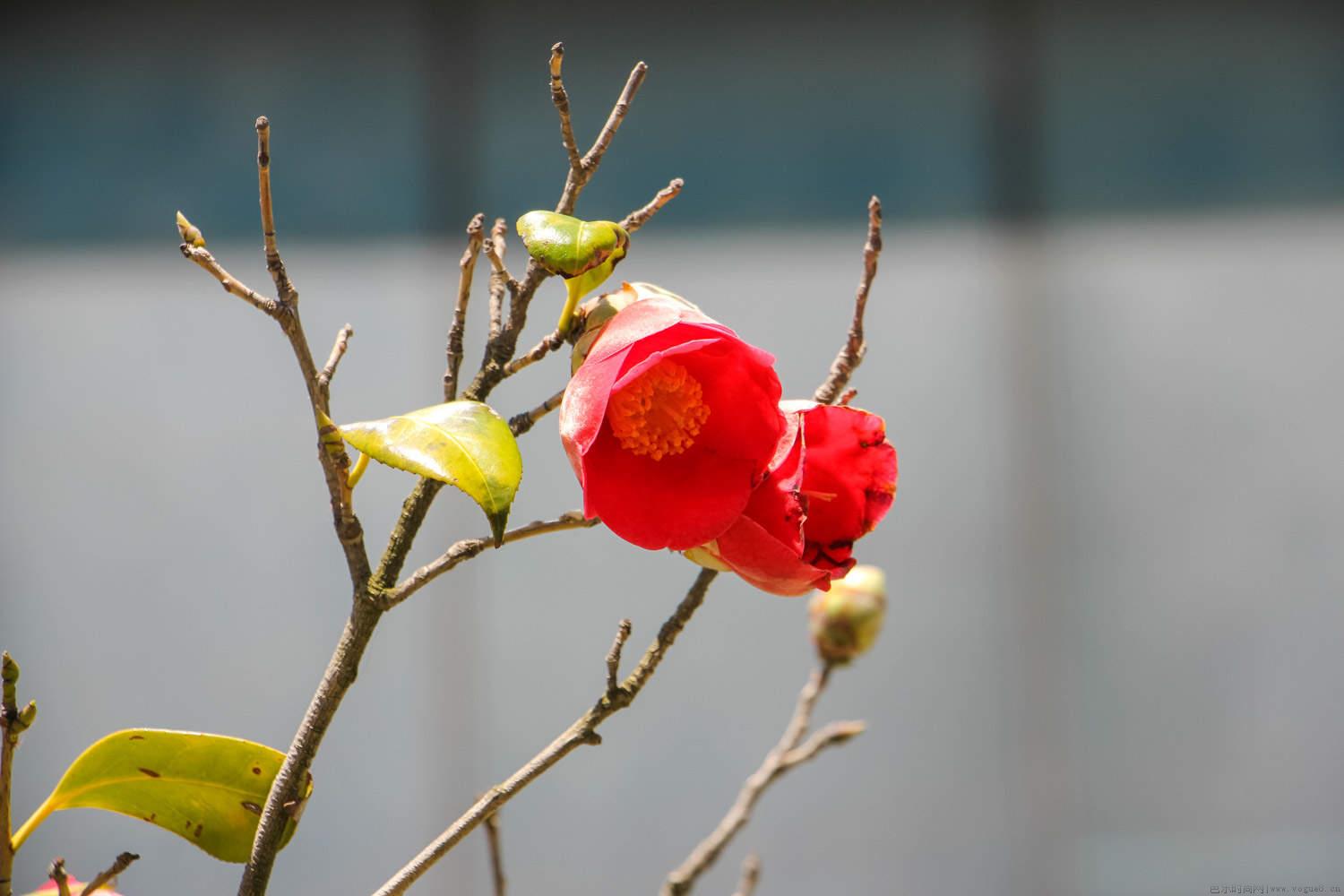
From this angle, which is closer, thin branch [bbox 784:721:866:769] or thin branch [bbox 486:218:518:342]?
thin branch [bbox 486:218:518:342]

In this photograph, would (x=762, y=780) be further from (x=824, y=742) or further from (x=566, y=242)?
(x=566, y=242)

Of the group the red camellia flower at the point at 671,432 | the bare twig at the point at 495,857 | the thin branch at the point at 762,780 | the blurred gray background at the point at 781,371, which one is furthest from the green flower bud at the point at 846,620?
the blurred gray background at the point at 781,371

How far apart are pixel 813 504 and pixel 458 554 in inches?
3.1

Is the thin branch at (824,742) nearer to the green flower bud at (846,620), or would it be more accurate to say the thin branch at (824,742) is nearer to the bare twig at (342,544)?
the green flower bud at (846,620)

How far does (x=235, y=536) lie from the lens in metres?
1.57

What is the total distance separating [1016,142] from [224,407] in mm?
1177

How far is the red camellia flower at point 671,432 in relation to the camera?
23 cm

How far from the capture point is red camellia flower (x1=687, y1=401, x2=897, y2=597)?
229 mm

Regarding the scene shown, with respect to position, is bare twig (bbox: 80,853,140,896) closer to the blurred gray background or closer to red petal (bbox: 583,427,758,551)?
red petal (bbox: 583,427,758,551)

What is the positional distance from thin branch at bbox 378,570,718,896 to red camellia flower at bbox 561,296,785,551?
42mm

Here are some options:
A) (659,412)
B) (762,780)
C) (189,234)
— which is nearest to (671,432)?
(659,412)

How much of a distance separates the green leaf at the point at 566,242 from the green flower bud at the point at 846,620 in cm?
33

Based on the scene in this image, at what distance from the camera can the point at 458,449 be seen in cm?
21

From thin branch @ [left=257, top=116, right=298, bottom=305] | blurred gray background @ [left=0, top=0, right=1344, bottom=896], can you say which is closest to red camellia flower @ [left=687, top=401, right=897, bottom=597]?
thin branch @ [left=257, top=116, right=298, bottom=305]
